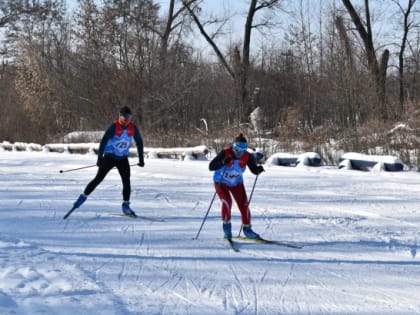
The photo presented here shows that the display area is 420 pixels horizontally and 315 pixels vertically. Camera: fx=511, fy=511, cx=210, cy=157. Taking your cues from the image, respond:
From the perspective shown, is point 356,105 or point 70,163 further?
point 356,105

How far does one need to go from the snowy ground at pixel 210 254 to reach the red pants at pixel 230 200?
383mm

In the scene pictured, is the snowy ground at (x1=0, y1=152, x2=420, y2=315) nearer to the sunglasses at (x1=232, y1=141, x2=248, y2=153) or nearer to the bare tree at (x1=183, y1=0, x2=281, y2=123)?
the sunglasses at (x1=232, y1=141, x2=248, y2=153)

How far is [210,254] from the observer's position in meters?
5.89

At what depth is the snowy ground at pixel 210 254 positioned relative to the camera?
14.1 feet

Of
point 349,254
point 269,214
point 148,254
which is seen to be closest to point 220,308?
point 148,254

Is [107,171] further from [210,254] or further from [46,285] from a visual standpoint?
[46,285]

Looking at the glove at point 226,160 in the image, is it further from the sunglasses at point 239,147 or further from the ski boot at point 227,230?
the ski boot at point 227,230

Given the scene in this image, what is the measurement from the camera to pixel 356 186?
10.5 metres

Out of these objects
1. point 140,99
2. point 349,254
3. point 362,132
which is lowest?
point 349,254

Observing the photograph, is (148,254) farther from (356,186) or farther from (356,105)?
(356,105)

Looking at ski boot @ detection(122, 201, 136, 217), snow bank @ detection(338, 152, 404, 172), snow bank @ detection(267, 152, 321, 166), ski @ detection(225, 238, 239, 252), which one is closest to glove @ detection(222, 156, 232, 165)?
ski @ detection(225, 238, 239, 252)

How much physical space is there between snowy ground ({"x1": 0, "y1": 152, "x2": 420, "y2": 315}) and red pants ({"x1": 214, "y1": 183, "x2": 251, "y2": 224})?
1.26 ft

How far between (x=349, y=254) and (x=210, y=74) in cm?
2426

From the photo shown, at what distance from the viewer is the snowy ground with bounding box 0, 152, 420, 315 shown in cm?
429
